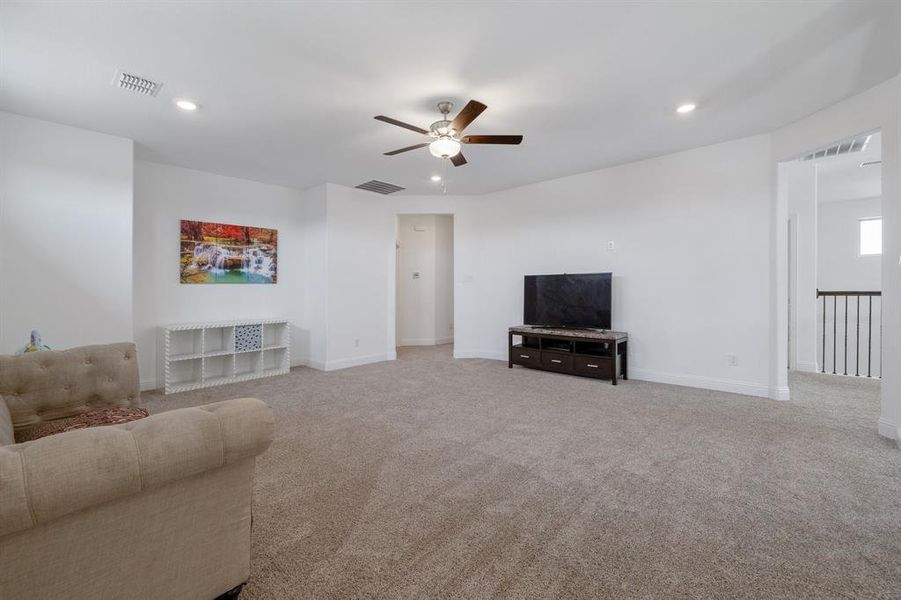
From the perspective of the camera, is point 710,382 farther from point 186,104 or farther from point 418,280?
point 186,104

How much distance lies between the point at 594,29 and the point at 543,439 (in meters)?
2.80

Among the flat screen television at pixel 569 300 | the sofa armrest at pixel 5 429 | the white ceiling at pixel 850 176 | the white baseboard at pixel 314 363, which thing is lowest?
the white baseboard at pixel 314 363

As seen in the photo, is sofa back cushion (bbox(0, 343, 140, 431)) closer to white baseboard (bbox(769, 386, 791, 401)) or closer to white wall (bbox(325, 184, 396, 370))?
white wall (bbox(325, 184, 396, 370))

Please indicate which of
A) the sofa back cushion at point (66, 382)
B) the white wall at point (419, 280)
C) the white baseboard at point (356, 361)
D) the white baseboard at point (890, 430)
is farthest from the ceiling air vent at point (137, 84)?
the white baseboard at point (890, 430)

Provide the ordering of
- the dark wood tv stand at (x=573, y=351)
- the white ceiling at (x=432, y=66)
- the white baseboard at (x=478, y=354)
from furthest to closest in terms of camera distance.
Answer: the white baseboard at (x=478, y=354), the dark wood tv stand at (x=573, y=351), the white ceiling at (x=432, y=66)

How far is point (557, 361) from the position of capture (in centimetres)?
519

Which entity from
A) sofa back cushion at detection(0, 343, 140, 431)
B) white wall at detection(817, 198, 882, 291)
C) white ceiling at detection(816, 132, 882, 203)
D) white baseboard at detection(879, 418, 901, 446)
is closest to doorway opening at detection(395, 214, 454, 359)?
sofa back cushion at detection(0, 343, 140, 431)

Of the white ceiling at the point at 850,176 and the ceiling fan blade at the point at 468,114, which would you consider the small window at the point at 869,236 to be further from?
the ceiling fan blade at the point at 468,114

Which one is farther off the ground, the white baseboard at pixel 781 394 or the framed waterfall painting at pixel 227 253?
the framed waterfall painting at pixel 227 253

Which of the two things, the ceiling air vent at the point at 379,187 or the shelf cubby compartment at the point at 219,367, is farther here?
the ceiling air vent at the point at 379,187

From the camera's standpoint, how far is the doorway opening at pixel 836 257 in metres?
5.27

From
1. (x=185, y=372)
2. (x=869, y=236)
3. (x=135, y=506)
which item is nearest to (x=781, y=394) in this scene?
(x=135, y=506)

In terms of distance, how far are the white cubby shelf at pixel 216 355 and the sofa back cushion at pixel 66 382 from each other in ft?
7.88

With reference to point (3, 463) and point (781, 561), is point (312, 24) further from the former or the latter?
point (781, 561)
